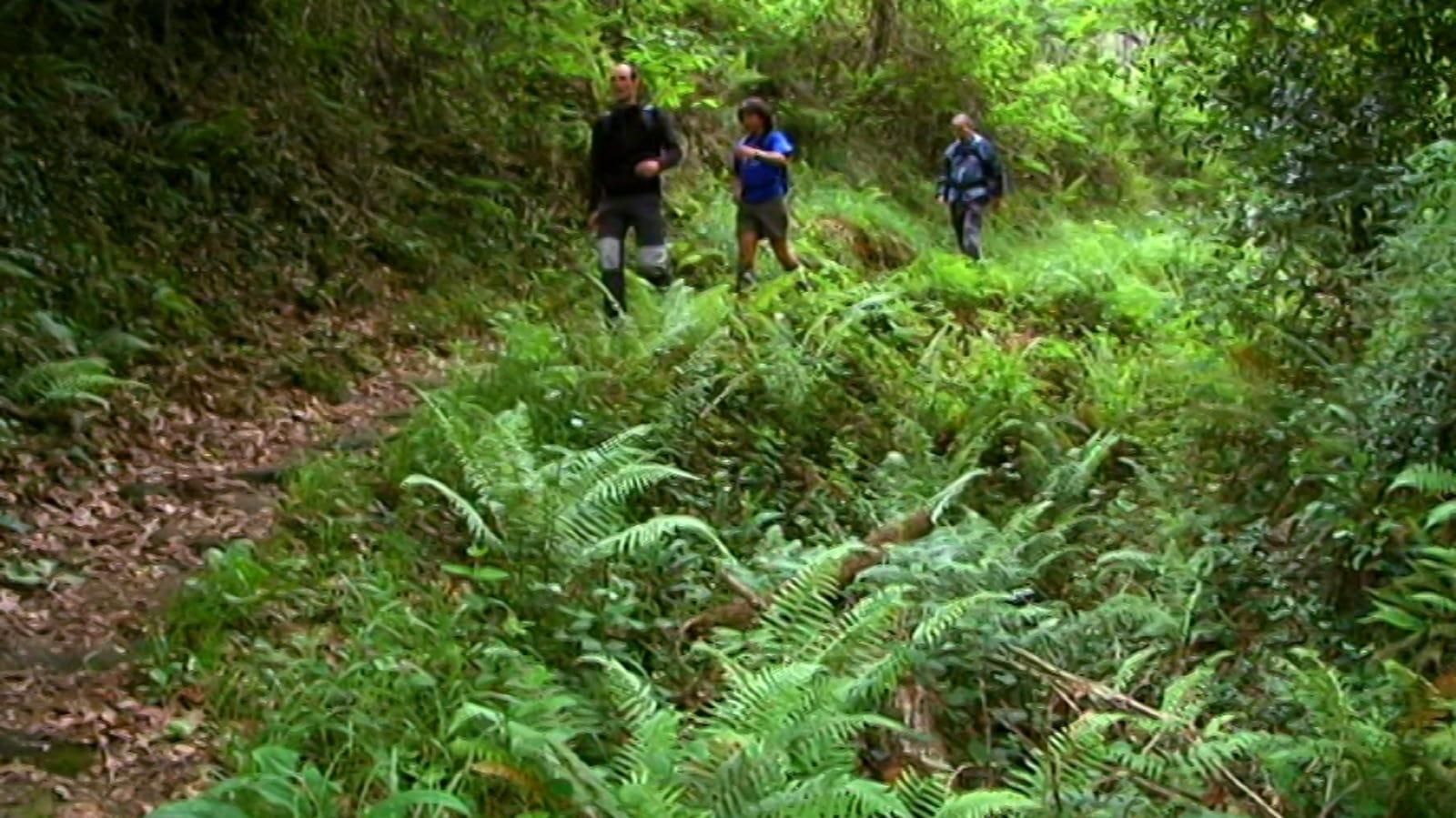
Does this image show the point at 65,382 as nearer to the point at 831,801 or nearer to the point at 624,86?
the point at 624,86

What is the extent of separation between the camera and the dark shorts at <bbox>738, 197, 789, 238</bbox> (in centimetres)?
1117

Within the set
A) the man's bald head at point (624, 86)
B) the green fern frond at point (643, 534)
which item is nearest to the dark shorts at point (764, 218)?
the man's bald head at point (624, 86)

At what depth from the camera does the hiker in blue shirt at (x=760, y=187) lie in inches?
427

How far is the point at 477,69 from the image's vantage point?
1377 centimetres

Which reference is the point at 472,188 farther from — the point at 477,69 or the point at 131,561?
the point at 131,561

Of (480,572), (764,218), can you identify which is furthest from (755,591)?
(764,218)

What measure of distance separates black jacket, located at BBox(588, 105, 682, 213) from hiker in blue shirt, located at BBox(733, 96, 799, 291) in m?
1.59

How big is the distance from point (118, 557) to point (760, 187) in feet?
20.7

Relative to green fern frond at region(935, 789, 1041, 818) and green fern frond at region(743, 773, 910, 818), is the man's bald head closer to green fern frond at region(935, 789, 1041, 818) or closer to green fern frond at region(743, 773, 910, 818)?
green fern frond at region(743, 773, 910, 818)

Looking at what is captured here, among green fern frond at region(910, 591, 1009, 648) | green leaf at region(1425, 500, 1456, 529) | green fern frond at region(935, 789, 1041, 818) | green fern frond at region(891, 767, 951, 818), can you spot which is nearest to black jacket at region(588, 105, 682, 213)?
green fern frond at region(910, 591, 1009, 648)

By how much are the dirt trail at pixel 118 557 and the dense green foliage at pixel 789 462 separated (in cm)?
23

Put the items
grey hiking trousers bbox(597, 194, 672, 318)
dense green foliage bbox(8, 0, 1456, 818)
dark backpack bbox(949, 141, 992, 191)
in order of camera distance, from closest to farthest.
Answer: dense green foliage bbox(8, 0, 1456, 818) → grey hiking trousers bbox(597, 194, 672, 318) → dark backpack bbox(949, 141, 992, 191)

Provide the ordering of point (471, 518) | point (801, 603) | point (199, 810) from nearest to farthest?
1. point (199, 810)
2. point (801, 603)
3. point (471, 518)

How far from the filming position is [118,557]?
236 inches
